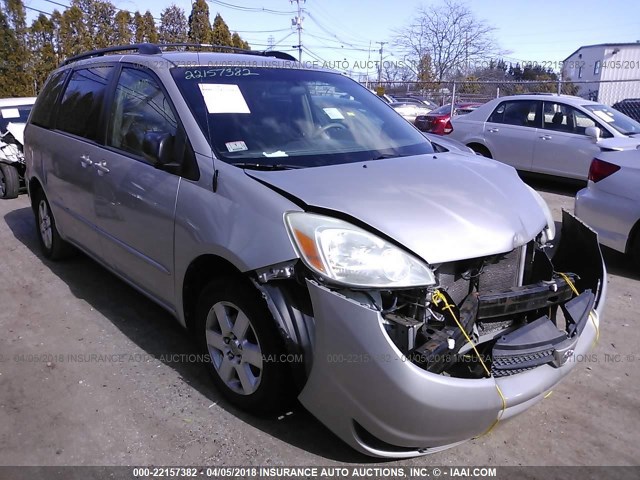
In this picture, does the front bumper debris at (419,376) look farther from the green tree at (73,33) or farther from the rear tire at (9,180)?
the green tree at (73,33)

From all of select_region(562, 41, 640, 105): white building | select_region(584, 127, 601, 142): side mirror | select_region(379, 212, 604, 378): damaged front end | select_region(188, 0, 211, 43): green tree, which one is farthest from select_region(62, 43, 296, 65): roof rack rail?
select_region(562, 41, 640, 105): white building

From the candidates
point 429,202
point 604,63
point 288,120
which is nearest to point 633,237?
point 429,202

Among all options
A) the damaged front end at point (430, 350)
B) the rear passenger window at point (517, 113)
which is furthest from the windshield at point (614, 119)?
the damaged front end at point (430, 350)

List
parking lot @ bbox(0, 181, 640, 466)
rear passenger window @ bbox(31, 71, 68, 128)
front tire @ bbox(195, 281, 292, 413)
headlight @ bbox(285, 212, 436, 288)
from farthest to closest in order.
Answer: rear passenger window @ bbox(31, 71, 68, 128) < parking lot @ bbox(0, 181, 640, 466) < front tire @ bbox(195, 281, 292, 413) < headlight @ bbox(285, 212, 436, 288)

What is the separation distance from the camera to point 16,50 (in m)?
18.2

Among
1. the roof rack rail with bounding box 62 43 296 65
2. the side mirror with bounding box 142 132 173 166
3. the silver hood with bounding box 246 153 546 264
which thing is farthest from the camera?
the roof rack rail with bounding box 62 43 296 65

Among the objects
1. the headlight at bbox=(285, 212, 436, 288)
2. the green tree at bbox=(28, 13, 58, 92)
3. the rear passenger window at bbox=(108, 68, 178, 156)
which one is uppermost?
the green tree at bbox=(28, 13, 58, 92)

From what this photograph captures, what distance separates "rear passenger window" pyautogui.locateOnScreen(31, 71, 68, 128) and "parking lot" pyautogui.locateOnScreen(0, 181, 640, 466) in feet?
5.79

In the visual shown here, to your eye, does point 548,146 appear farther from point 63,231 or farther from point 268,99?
point 63,231

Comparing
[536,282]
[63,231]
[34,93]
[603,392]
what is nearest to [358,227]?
[536,282]

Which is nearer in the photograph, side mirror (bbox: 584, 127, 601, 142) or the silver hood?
the silver hood

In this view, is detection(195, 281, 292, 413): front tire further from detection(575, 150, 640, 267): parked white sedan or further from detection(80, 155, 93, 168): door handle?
detection(575, 150, 640, 267): parked white sedan

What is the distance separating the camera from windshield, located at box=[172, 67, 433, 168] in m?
2.97

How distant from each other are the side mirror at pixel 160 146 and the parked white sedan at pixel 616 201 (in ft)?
13.6
